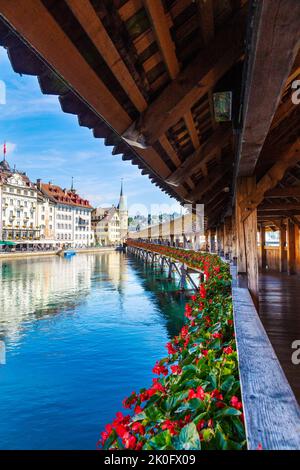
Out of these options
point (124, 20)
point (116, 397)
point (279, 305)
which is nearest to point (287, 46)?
point (124, 20)

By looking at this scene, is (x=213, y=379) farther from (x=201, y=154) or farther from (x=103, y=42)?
(x=201, y=154)

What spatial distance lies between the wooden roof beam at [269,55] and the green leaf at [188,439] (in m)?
1.87

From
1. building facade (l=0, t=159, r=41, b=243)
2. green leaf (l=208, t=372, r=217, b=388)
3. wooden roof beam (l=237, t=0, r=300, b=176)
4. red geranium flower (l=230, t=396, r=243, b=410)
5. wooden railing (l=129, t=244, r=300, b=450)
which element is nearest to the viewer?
wooden railing (l=129, t=244, r=300, b=450)

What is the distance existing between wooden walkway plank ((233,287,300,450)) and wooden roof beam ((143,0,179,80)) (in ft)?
7.27

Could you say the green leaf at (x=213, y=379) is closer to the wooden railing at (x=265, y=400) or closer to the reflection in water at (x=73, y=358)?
the wooden railing at (x=265, y=400)

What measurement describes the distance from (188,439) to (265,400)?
383 millimetres

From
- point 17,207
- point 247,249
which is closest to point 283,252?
point 247,249

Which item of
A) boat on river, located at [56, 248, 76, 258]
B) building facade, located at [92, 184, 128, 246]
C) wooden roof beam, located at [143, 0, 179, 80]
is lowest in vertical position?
boat on river, located at [56, 248, 76, 258]

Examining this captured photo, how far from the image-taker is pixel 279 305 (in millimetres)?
8359

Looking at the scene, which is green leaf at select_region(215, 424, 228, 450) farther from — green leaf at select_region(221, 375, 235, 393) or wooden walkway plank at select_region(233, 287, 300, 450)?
green leaf at select_region(221, 375, 235, 393)

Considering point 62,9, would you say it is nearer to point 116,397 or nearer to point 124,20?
point 124,20

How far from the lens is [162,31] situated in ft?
7.98

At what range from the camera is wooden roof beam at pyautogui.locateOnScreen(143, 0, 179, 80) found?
2.15 metres

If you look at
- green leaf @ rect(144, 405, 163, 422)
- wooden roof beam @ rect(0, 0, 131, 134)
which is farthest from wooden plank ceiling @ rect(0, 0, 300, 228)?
green leaf @ rect(144, 405, 163, 422)
